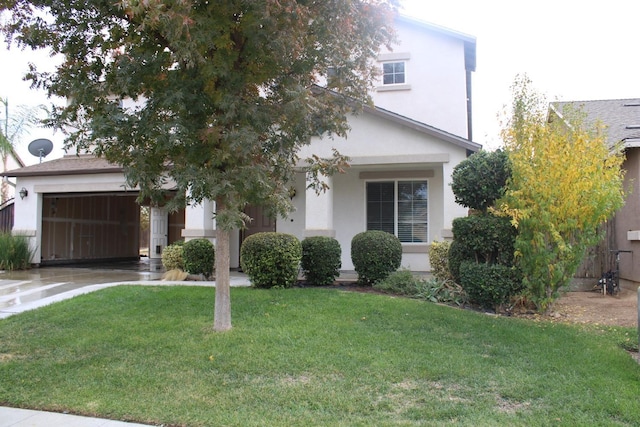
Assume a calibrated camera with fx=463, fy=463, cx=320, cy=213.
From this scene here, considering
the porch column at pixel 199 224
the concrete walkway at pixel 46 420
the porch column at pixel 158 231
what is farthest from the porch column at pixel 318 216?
the porch column at pixel 158 231

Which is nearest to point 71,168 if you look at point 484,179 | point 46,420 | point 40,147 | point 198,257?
point 40,147

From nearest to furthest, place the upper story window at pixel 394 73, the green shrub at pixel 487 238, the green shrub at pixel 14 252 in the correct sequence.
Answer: the green shrub at pixel 487 238 → the green shrub at pixel 14 252 → the upper story window at pixel 394 73

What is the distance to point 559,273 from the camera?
7.25 m

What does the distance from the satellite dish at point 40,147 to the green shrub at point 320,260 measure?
13.1m

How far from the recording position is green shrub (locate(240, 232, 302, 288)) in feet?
29.3

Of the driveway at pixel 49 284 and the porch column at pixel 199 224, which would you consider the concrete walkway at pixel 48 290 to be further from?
the porch column at pixel 199 224

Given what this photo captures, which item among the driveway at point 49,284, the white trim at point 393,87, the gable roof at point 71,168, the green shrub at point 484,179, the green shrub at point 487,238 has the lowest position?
the driveway at point 49,284

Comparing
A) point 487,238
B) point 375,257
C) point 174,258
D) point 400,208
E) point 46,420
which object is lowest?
point 46,420

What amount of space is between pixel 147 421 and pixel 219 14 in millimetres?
4523

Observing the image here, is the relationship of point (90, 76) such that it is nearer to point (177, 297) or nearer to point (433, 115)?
point (177, 297)

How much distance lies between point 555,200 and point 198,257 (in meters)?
7.56

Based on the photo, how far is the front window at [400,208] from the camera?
1283cm

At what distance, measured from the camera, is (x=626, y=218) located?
10.1 m

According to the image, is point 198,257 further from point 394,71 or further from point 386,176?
point 394,71
